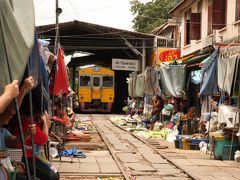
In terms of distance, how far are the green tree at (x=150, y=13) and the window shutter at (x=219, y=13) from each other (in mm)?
30361

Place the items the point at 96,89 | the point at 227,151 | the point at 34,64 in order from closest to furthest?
the point at 34,64 → the point at 227,151 → the point at 96,89

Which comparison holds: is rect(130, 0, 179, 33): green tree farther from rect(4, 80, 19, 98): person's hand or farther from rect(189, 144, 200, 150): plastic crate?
rect(4, 80, 19, 98): person's hand

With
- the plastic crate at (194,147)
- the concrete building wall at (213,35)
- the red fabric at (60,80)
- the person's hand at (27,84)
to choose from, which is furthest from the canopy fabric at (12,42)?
the concrete building wall at (213,35)

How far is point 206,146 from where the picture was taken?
45.1ft

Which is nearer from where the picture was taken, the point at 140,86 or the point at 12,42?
the point at 12,42

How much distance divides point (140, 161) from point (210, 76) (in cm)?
286

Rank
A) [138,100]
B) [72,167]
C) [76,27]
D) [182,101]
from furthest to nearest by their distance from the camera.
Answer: [76,27], [138,100], [182,101], [72,167]

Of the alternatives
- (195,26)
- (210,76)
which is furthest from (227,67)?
(195,26)

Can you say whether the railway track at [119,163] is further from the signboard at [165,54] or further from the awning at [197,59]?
the signboard at [165,54]

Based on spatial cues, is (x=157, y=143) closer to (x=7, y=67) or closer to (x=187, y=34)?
(x=187, y=34)

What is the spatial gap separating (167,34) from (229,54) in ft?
75.6

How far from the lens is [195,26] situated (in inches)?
865

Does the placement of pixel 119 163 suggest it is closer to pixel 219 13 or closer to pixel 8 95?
pixel 8 95

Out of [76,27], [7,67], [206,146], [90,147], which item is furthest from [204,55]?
[76,27]
